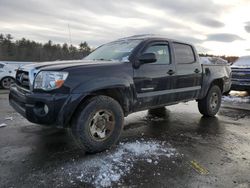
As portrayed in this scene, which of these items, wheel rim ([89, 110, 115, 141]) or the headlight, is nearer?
the headlight

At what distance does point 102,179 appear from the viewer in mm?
3201

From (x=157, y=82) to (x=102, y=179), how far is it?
2.29m

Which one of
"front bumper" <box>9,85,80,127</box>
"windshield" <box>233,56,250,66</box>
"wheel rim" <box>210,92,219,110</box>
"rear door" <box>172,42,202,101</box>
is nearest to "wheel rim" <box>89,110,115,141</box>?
"front bumper" <box>9,85,80,127</box>

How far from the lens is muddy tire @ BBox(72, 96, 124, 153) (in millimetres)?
3850

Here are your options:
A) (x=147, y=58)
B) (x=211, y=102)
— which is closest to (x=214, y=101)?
(x=211, y=102)

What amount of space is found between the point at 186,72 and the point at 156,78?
1.08m

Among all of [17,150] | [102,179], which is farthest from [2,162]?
[102,179]

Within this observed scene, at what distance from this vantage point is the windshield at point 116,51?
15.5 feet

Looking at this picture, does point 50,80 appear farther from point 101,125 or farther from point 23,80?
point 101,125

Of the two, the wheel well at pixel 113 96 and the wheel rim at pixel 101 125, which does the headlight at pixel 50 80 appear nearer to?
the wheel well at pixel 113 96

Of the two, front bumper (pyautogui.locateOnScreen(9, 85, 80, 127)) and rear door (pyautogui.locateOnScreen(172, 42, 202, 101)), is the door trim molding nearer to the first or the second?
rear door (pyautogui.locateOnScreen(172, 42, 202, 101))

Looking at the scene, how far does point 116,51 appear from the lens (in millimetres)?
5004

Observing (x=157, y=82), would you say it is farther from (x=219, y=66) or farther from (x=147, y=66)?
(x=219, y=66)

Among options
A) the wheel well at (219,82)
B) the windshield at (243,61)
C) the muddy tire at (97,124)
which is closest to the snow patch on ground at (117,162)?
the muddy tire at (97,124)
